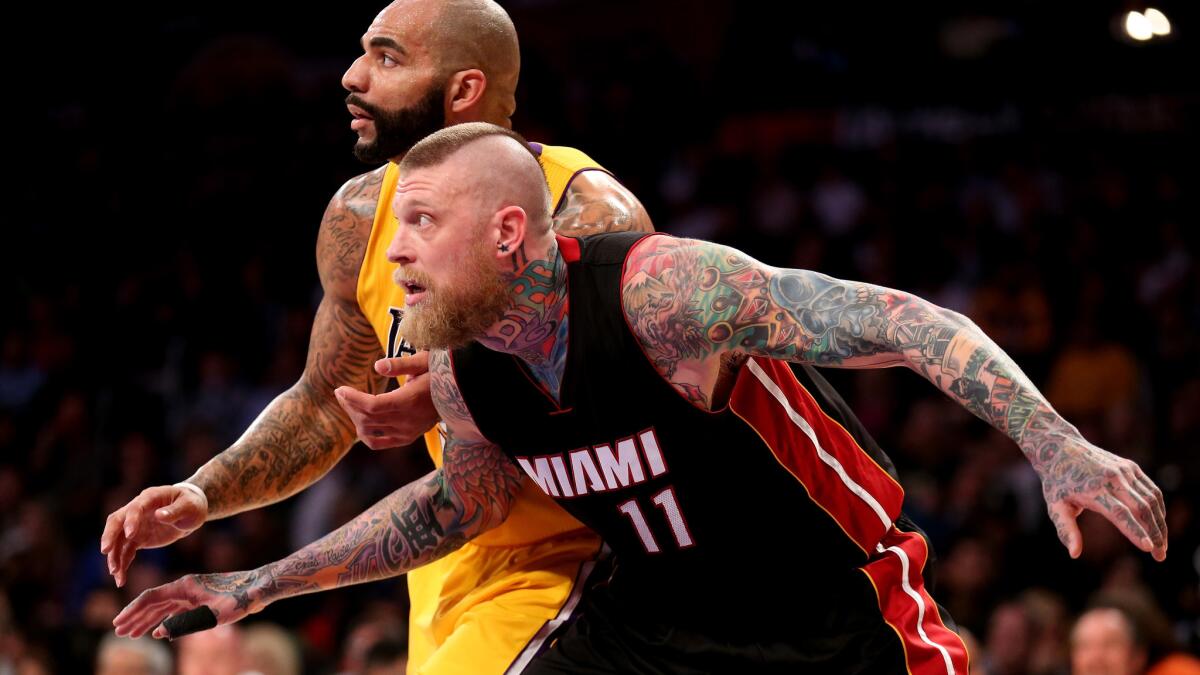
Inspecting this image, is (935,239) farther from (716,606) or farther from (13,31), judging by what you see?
(13,31)

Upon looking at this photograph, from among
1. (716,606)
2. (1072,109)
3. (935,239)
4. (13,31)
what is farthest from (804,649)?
(13,31)

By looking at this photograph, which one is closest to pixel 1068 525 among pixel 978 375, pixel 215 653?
pixel 978 375

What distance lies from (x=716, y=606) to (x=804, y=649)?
202 mm

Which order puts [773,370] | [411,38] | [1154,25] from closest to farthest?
[773,370], [411,38], [1154,25]

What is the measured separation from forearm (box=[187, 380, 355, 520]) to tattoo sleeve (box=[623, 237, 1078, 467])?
1.30 m

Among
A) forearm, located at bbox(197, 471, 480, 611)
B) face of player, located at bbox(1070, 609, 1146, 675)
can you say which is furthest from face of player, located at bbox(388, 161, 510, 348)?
face of player, located at bbox(1070, 609, 1146, 675)

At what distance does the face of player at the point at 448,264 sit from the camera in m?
3.15

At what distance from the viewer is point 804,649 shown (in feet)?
10.8

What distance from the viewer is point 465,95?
12.7ft

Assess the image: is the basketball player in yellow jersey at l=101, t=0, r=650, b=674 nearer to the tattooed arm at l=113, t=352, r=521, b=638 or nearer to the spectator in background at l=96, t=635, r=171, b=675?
the tattooed arm at l=113, t=352, r=521, b=638

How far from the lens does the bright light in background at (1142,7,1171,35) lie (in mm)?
7761

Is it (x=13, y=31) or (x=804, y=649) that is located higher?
(x=13, y=31)

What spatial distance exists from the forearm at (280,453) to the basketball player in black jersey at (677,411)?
42 cm

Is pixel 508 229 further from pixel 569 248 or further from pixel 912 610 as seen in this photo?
pixel 912 610
